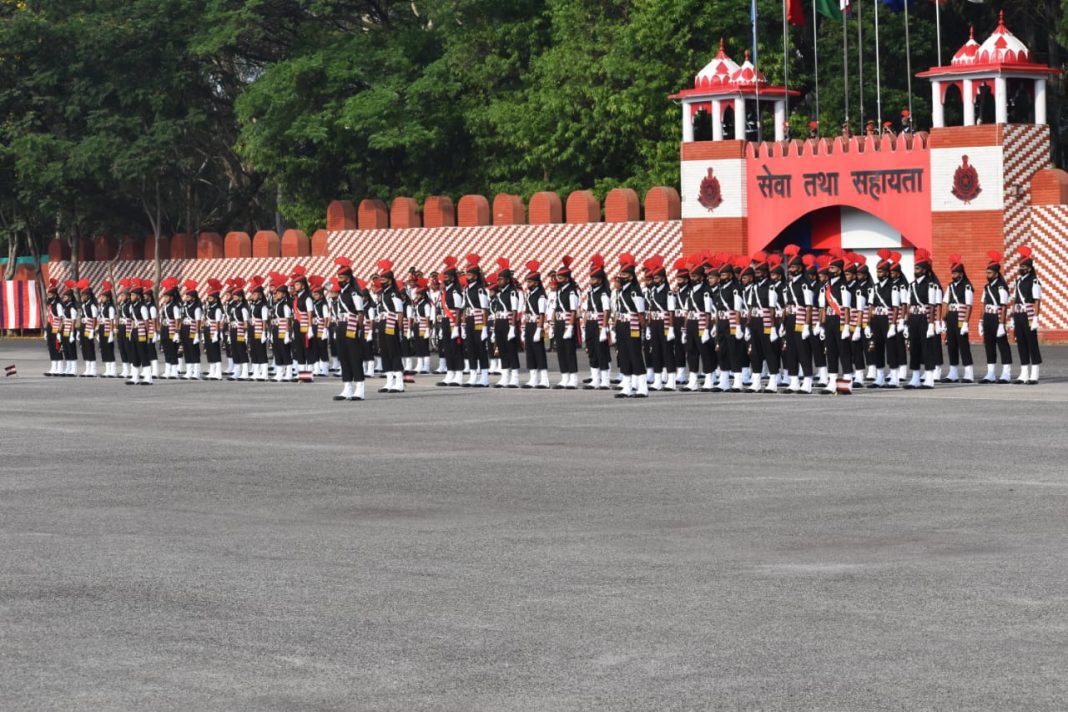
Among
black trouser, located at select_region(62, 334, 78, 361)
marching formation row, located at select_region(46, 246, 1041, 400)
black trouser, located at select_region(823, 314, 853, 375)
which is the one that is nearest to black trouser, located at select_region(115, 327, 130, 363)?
black trouser, located at select_region(62, 334, 78, 361)

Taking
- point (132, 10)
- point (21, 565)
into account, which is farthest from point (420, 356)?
point (21, 565)

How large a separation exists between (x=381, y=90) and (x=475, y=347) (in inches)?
781

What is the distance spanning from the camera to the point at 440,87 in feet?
164

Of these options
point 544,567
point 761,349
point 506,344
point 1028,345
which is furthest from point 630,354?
point 544,567

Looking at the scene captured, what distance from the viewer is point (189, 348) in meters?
37.3

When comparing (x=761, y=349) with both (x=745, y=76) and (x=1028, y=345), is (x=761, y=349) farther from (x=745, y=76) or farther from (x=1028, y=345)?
(x=745, y=76)

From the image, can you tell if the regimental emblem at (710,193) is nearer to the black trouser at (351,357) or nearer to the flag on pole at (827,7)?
the flag on pole at (827,7)

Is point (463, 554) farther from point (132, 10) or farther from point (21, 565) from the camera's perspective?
point (132, 10)

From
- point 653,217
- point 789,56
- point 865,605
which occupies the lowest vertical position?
point 865,605

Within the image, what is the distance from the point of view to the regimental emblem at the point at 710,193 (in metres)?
41.9

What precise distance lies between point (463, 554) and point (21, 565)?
2.59 meters

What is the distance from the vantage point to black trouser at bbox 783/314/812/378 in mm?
27703

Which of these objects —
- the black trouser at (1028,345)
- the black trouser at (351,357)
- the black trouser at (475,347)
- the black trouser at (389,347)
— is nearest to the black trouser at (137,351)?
the black trouser at (475,347)

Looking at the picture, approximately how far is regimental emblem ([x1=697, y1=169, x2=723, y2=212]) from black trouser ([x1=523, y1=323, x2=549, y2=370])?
471 inches
